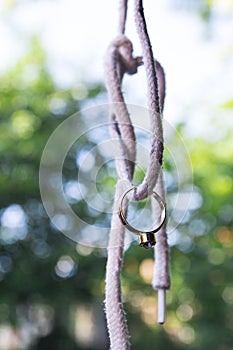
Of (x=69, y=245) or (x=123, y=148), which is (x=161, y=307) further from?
(x=69, y=245)

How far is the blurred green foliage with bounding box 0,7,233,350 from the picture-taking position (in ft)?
6.12

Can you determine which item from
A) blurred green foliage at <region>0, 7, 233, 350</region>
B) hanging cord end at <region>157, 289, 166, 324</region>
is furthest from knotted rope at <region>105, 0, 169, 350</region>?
blurred green foliage at <region>0, 7, 233, 350</region>

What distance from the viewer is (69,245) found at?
1.91 metres

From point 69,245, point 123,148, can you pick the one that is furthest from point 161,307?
point 69,245

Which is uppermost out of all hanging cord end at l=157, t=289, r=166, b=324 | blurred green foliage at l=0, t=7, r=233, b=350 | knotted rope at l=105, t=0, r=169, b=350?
blurred green foliage at l=0, t=7, r=233, b=350

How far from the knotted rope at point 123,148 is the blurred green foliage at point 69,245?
1.39 m

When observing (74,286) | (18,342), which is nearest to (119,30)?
(74,286)

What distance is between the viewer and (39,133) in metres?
1.92

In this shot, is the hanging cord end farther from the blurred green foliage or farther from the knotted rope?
the blurred green foliage

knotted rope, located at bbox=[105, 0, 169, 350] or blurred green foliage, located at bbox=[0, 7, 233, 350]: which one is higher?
blurred green foliage, located at bbox=[0, 7, 233, 350]

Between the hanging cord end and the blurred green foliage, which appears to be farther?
the blurred green foliage

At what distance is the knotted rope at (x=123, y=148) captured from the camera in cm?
30

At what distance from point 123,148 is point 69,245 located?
159cm

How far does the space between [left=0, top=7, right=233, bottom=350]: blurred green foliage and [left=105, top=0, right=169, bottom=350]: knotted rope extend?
139 centimetres
